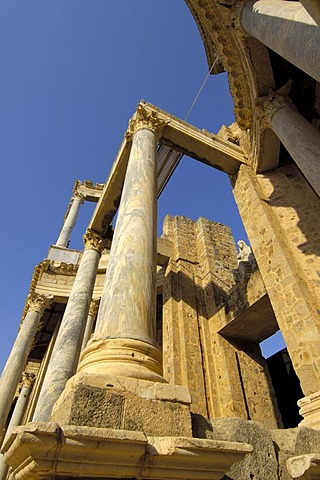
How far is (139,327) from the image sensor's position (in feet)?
10.5

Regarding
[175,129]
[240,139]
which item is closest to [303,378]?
[175,129]

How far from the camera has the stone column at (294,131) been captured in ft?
16.8

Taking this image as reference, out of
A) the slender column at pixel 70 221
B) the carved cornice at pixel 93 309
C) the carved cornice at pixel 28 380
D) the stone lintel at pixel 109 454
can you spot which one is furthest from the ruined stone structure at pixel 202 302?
the carved cornice at pixel 28 380

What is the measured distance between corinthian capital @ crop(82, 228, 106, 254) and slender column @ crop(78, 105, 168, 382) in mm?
5486

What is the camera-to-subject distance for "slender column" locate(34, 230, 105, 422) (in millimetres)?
6895

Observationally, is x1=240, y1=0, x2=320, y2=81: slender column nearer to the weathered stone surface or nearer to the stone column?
the stone column

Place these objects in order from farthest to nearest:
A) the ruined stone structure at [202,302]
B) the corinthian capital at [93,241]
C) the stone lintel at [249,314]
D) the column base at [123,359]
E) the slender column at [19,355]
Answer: the corinthian capital at [93,241]
the slender column at [19,355]
the stone lintel at [249,314]
the column base at [123,359]
the ruined stone structure at [202,302]

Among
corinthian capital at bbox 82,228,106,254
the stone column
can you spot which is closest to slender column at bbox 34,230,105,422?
corinthian capital at bbox 82,228,106,254

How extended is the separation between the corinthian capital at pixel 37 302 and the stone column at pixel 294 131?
36.9ft

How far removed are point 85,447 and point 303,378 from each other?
4088 millimetres

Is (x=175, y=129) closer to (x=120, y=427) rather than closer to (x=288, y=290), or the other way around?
(x=288, y=290)

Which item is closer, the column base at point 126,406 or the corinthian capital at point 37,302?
the column base at point 126,406

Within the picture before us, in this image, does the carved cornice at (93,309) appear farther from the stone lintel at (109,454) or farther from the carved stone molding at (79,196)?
the stone lintel at (109,454)

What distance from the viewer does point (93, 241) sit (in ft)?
34.8
